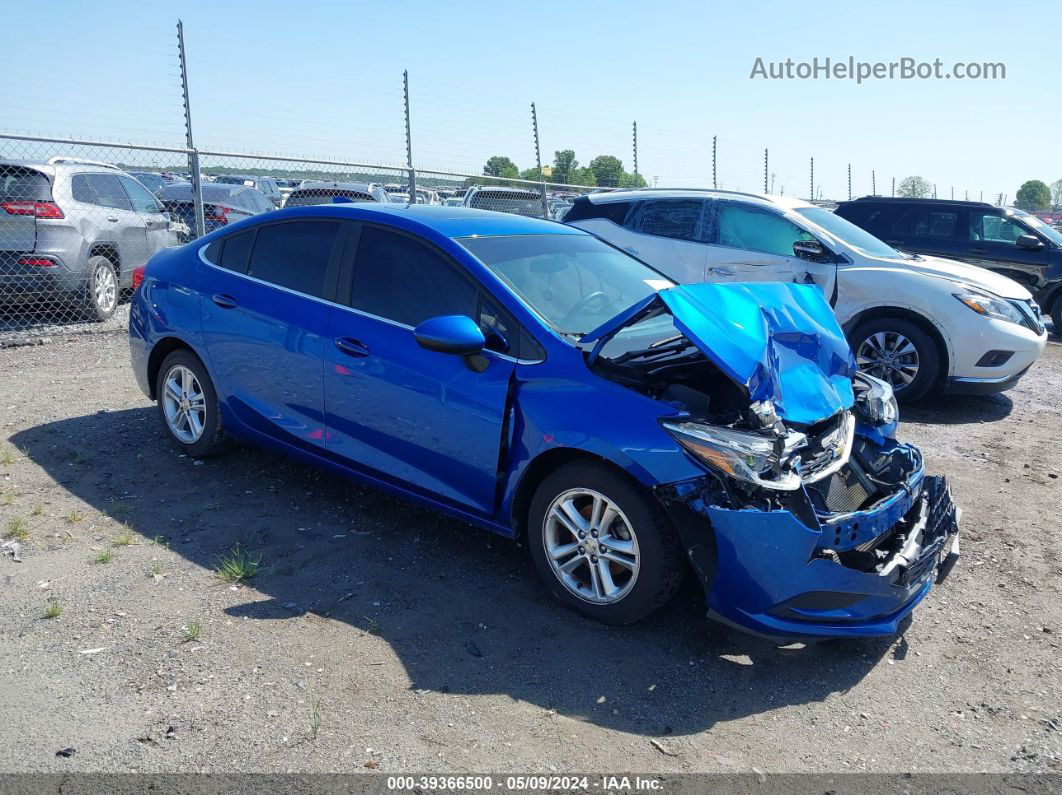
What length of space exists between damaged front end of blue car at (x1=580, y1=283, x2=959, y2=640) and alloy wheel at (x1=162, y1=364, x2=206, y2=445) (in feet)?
8.97

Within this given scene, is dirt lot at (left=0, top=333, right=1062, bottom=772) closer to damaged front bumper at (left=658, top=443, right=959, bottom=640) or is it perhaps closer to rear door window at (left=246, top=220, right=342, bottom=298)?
damaged front bumper at (left=658, top=443, right=959, bottom=640)

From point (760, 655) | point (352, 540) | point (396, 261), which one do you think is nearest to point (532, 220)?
point (396, 261)

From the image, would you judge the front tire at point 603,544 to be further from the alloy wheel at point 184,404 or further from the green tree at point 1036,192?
the green tree at point 1036,192

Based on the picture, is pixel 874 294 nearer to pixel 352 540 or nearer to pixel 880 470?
pixel 880 470

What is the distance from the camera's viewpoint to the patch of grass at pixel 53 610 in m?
3.59

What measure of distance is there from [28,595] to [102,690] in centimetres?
95

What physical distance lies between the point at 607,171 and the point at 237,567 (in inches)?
697

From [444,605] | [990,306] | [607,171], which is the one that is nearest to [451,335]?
[444,605]

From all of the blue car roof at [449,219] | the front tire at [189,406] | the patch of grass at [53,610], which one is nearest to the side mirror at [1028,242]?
the blue car roof at [449,219]

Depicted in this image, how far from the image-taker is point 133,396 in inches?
276

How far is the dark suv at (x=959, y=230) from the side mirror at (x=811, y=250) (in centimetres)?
430

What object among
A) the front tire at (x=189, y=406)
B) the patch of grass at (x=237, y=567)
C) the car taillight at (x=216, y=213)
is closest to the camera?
the patch of grass at (x=237, y=567)

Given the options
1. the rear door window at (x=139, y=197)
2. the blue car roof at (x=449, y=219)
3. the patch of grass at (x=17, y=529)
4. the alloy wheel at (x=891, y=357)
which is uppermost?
the rear door window at (x=139, y=197)

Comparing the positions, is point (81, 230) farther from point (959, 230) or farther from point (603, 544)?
point (959, 230)
